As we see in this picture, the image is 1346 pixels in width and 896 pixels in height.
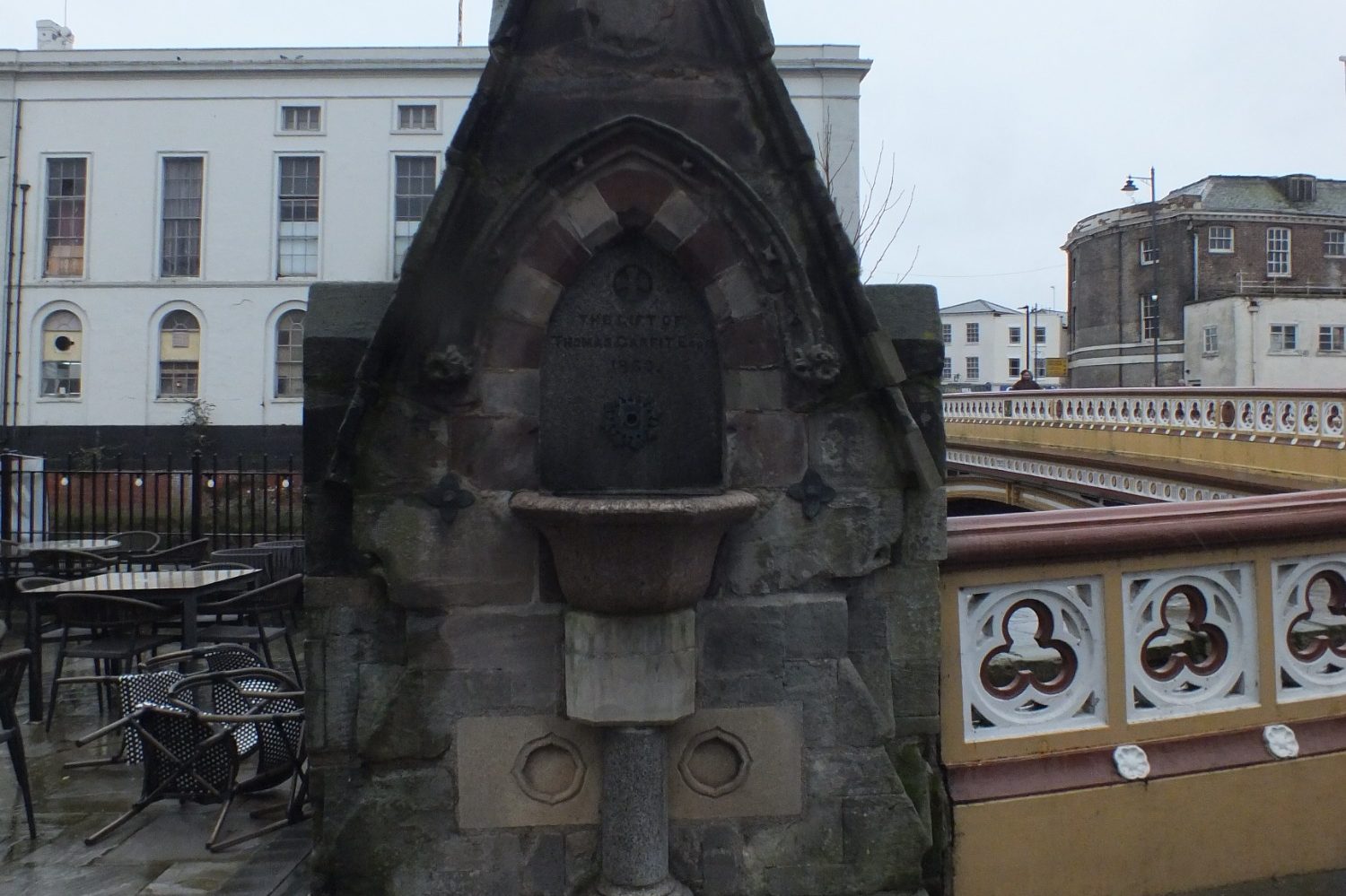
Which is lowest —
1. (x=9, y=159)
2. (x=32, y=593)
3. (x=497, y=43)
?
(x=32, y=593)

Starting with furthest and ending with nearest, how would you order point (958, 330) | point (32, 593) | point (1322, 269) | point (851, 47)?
point (958, 330)
point (1322, 269)
point (851, 47)
point (32, 593)

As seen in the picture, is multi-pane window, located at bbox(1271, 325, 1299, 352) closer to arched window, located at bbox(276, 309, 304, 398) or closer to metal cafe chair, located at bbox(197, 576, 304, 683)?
arched window, located at bbox(276, 309, 304, 398)

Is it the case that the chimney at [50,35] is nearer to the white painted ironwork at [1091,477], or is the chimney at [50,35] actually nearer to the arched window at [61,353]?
the arched window at [61,353]

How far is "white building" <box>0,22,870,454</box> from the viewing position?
2675 cm

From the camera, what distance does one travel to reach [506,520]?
11.8ft

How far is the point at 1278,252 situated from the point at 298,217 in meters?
44.7

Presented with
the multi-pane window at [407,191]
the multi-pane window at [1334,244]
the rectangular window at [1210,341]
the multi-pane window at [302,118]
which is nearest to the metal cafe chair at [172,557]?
the multi-pane window at [407,191]

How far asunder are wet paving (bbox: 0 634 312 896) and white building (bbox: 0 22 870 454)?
22.2 metres

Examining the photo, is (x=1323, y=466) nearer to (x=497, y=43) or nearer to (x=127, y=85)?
(x=497, y=43)

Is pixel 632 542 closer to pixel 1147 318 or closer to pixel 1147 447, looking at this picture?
pixel 1147 447

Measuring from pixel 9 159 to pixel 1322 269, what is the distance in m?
54.4

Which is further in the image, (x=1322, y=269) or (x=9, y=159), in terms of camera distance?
(x=1322, y=269)

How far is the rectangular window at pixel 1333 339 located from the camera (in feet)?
131

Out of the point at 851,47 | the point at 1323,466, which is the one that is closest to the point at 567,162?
the point at 1323,466
